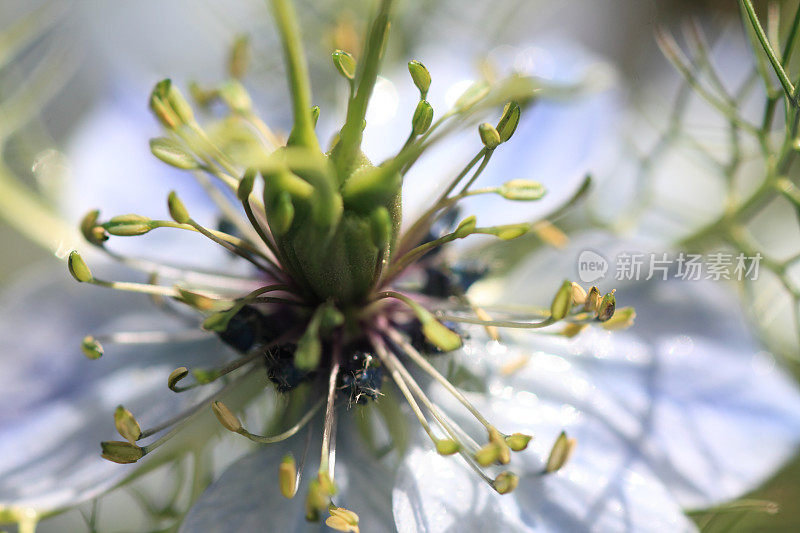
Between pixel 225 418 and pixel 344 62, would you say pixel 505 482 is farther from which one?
pixel 344 62

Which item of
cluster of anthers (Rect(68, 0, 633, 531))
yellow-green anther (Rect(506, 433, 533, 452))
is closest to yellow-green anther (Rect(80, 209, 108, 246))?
cluster of anthers (Rect(68, 0, 633, 531))

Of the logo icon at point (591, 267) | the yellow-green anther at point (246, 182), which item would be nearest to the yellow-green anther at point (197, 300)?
the yellow-green anther at point (246, 182)

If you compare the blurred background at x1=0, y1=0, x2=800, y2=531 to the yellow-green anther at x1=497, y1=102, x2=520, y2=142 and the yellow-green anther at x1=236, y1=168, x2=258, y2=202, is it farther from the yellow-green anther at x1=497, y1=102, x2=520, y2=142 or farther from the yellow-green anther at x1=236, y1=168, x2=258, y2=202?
the yellow-green anther at x1=236, y1=168, x2=258, y2=202

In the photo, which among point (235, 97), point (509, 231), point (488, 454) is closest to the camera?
point (488, 454)

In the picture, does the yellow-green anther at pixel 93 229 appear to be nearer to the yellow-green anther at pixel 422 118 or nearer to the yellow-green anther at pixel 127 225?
the yellow-green anther at pixel 127 225

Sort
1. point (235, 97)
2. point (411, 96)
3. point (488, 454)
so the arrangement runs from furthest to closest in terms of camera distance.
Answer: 1. point (411, 96)
2. point (235, 97)
3. point (488, 454)

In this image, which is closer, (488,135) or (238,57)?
(488,135)

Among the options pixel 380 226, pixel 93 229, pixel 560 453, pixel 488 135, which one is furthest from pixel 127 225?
pixel 560 453

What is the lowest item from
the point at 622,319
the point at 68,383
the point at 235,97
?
the point at 68,383
